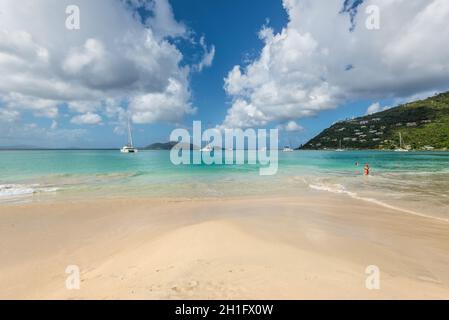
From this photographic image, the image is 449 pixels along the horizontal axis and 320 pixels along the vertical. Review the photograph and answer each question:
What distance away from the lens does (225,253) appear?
6195 mm

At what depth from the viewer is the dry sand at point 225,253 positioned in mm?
4543

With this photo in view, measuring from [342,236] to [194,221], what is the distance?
20.0 ft

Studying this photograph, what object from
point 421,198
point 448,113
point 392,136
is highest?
point 448,113

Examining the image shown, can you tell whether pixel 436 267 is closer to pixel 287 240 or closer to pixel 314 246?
pixel 314 246

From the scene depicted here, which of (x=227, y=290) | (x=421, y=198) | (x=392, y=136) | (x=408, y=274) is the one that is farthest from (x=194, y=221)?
(x=392, y=136)

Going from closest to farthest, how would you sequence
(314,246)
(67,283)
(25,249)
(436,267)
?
1. (67,283)
2. (436,267)
3. (314,246)
4. (25,249)

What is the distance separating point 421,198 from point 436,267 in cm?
1297

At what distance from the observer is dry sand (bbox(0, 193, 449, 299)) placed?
454 centimetres

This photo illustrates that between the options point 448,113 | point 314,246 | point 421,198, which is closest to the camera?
point 314,246

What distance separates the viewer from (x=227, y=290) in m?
4.26

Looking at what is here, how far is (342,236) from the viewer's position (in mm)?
8523

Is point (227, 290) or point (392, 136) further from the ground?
point (392, 136)
